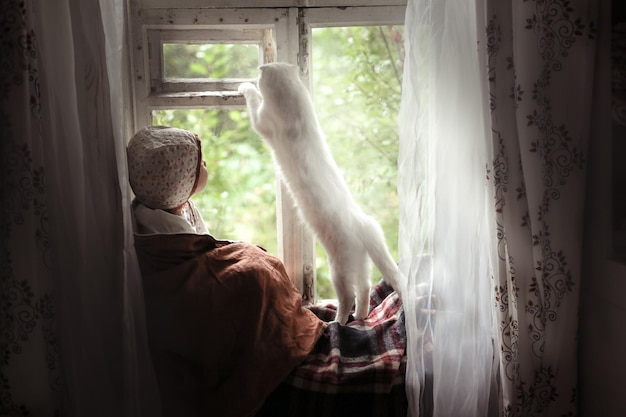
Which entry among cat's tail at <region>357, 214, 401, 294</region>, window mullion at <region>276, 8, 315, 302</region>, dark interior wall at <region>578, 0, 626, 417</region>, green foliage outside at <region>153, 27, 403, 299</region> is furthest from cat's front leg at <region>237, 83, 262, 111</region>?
dark interior wall at <region>578, 0, 626, 417</region>

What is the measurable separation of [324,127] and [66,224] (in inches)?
41.7

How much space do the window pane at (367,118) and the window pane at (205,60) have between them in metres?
0.34

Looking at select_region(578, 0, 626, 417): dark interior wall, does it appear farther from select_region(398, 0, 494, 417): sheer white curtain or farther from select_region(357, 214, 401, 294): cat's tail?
select_region(357, 214, 401, 294): cat's tail

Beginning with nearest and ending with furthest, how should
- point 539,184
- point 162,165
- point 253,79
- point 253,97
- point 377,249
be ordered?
point 539,184 < point 162,165 < point 377,249 < point 253,97 < point 253,79

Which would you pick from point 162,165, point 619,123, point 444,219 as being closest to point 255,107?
point 162,165

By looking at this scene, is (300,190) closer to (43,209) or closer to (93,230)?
(93,230)

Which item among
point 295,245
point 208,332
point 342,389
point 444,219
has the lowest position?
point 342,389

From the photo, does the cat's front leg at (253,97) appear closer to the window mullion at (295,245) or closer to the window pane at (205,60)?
the window pane at (205,60)

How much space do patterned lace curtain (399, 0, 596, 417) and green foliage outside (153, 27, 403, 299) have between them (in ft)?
2.23

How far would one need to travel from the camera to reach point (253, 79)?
179 cm

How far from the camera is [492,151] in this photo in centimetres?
110

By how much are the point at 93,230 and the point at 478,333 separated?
925 millimetres

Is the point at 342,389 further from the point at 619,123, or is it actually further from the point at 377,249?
the point at 619,123

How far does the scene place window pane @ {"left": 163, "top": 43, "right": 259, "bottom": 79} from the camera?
1753mm
